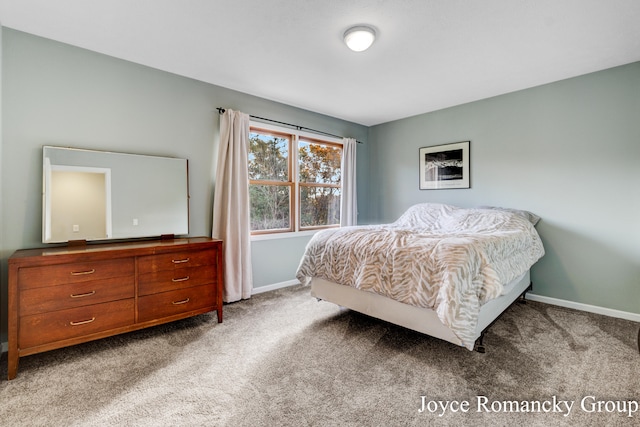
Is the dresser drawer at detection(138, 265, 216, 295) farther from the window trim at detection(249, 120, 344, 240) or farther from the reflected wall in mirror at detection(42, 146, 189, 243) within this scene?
the window trim at detection(249, 120, 344, 240)

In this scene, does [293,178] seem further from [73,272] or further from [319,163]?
Result: [73,272]

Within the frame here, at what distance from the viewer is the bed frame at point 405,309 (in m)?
2.10

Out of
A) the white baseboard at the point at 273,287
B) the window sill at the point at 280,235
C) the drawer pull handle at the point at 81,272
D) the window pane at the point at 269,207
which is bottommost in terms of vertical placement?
the white baseboard at the point at 273,287

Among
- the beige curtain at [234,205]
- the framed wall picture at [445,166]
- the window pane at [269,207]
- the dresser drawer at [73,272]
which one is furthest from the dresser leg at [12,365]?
the framed wall picture at [445,166]

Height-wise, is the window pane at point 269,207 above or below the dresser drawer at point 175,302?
above

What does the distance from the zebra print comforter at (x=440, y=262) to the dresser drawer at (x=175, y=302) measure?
2.90ft

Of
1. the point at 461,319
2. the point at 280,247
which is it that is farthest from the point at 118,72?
the point at 461,319

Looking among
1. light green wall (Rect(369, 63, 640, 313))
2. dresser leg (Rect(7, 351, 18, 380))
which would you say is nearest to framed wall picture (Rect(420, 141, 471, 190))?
light green wall (Rect(369, 63, 640, 313))

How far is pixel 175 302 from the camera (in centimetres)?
248

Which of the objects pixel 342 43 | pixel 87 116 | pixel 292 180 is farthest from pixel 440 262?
pixel 87 116

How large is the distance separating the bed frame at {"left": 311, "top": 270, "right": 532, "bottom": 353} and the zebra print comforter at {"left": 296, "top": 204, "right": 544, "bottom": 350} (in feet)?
0.32

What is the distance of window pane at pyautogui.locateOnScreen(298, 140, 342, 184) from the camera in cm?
419

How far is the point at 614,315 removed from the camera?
9.52 ft

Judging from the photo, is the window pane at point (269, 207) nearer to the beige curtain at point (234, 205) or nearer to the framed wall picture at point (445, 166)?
the beige curtain at point (234, 205)
